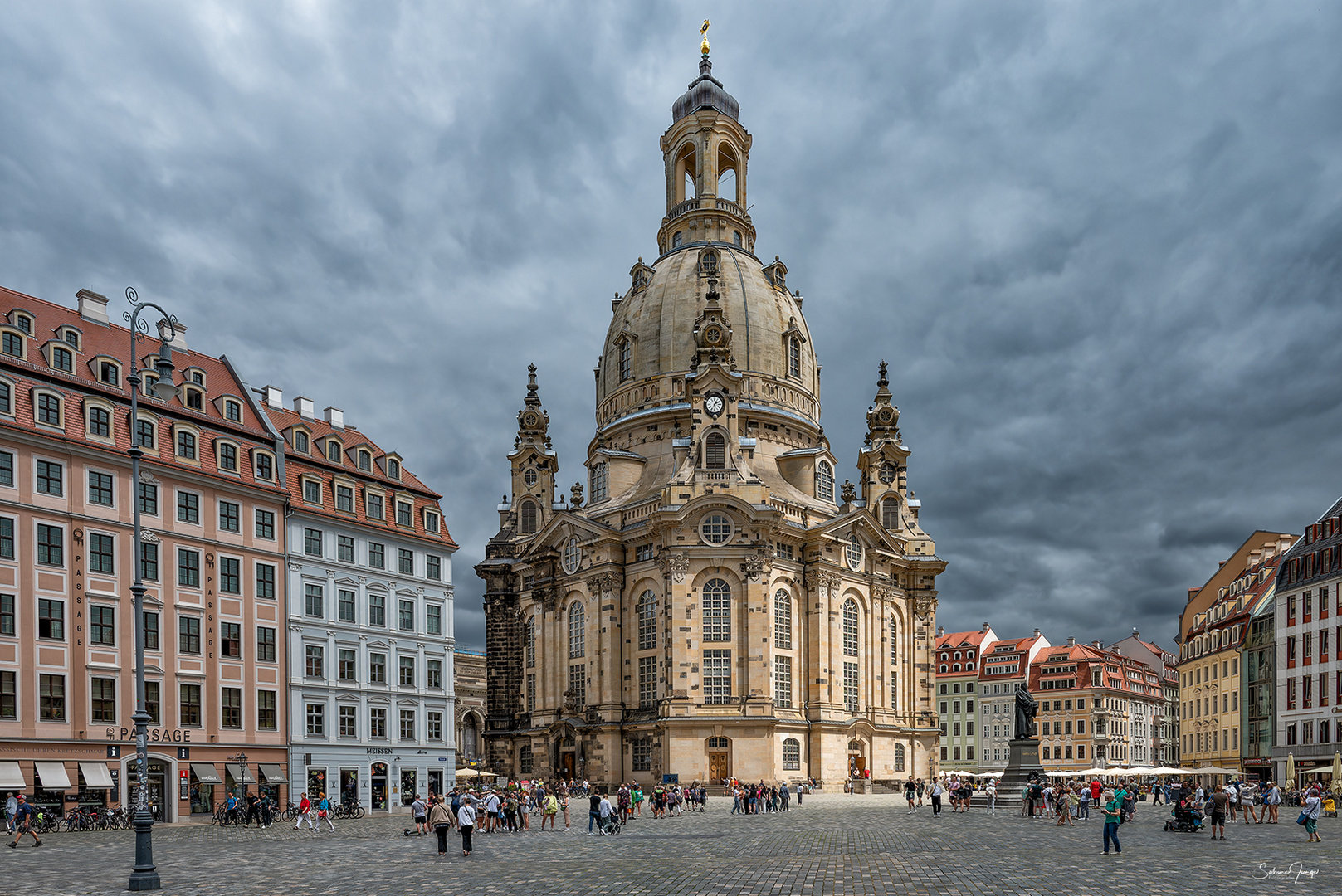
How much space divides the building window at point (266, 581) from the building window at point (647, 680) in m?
34.7

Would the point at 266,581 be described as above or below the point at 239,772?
above

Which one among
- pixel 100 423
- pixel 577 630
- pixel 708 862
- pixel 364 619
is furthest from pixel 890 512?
pixel 708 862

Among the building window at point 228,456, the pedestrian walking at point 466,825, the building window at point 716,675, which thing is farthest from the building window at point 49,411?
the building window at point 716,675

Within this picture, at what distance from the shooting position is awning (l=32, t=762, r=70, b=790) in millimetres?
45656

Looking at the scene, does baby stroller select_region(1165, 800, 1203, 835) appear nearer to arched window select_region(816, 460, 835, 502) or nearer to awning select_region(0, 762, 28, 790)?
awning select_region(0, 762, 28, 790)

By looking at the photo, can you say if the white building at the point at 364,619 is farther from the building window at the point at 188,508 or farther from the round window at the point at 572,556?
the round window at the point at 572,556

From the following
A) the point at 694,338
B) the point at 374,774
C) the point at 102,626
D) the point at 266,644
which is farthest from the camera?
the point at 694,338

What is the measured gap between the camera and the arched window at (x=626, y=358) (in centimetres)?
10312

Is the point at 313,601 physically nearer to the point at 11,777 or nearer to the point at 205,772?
the point at 205,772

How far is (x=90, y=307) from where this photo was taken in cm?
5628

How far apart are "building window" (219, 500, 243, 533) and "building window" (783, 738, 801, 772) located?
41.9m

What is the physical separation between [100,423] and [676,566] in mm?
41685

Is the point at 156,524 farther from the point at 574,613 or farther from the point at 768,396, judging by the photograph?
the point at 768,396

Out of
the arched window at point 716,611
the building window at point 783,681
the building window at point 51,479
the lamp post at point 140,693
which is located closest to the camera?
the lamp post at point 140,693
